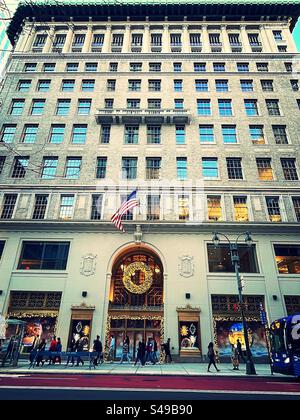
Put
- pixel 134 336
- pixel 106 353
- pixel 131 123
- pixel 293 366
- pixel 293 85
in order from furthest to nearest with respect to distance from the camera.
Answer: pixel 293 85, pixel 131 123, pixel 134 336, pixel 106 353, pixel 293 366

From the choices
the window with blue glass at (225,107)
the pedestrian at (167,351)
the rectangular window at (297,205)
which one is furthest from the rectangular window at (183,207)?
the window with blue glass at (225,107)

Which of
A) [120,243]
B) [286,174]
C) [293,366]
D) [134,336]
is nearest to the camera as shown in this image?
[293,366]

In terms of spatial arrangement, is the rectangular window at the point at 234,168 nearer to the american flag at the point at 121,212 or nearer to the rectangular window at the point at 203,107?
the rectangular window at the point at 203,107

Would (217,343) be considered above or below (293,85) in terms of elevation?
below

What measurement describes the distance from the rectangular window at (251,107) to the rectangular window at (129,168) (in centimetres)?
1405

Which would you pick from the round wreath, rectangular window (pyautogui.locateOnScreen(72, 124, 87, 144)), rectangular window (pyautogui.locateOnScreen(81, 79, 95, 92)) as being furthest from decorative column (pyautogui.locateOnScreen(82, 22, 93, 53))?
the round wreath

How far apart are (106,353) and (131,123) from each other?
72.5 ft

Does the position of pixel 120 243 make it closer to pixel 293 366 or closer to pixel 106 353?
pixel 106 353

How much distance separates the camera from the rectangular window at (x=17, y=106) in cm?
2951

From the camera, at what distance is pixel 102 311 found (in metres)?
20.5

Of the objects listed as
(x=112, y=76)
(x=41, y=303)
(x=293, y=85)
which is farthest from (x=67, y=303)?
(x=293, y=85)

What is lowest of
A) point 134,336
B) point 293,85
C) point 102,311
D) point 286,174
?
point 134,336

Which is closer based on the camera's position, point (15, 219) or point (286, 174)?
point (15, 219)

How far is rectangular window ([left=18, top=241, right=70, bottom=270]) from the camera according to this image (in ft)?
72.5
